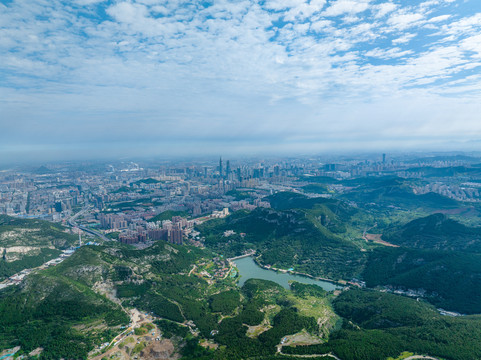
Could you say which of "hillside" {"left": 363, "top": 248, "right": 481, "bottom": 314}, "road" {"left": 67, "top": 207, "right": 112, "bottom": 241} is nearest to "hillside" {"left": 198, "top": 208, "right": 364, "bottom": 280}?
"hillside" {"left": 363, "top": 248, "right": 481, "bottom": 314}

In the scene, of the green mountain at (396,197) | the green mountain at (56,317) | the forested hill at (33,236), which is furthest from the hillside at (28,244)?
the green mountain at (396,197)

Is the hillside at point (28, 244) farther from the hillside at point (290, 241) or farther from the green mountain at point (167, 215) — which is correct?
the hillside at point (290, 241)

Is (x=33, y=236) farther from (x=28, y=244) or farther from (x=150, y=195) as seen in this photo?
(x=150, y=195)

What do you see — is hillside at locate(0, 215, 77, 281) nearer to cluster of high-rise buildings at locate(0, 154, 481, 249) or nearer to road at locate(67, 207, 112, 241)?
road at locate(67, 207, 112, 241)

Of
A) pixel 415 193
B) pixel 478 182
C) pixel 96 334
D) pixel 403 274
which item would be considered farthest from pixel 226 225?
pixel 478 182

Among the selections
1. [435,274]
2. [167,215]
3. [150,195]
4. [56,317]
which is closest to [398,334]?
[435,274]
